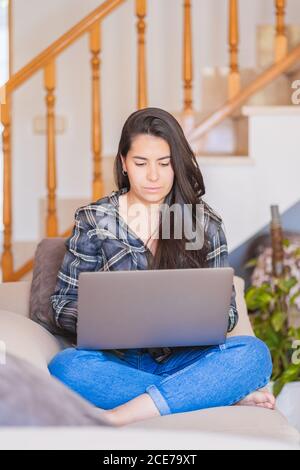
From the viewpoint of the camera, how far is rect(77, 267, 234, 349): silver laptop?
175 centimetres

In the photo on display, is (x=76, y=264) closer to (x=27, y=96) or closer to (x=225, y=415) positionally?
(x=225, y=415)

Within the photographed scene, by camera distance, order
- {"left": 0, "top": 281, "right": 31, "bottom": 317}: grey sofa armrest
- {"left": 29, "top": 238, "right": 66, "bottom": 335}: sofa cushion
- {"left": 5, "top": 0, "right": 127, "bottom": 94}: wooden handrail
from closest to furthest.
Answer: {"left": 29, "top": 238, "right": 66, "bottom": 335}: sofa cushion, {"left": 0, "top": 281, "right": 31, "bottom": 317}: grey sofa armrest, {"left": 5, "top": 0, "right": 127, "bottom": 94}: wooden handrail

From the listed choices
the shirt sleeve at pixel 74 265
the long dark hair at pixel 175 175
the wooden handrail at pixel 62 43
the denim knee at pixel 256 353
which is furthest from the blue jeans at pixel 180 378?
the wooden handrail at pixel 62 43

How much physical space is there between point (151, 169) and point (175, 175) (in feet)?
0.23

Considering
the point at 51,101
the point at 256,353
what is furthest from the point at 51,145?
the point at 256,353

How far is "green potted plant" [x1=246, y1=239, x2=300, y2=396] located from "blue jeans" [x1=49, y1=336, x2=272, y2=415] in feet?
3.37

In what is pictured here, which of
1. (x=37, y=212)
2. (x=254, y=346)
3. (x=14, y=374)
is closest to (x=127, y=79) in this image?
(x=37, y=212)

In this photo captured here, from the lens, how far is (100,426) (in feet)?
3.12

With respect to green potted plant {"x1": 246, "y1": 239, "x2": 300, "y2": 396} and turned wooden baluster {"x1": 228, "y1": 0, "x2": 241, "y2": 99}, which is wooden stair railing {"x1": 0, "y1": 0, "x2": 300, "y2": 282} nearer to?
turned wooden baluster {"x1": 228, "y1": 0, "x2": 241, "y2": 99}

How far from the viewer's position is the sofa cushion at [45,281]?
7.29ft

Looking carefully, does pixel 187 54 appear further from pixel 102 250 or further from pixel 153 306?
pixel 153 306

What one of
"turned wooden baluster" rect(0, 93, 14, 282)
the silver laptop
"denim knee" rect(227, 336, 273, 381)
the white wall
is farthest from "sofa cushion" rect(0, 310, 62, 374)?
the white wall

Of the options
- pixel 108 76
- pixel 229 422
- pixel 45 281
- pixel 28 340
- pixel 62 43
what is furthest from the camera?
pixel 108 76
